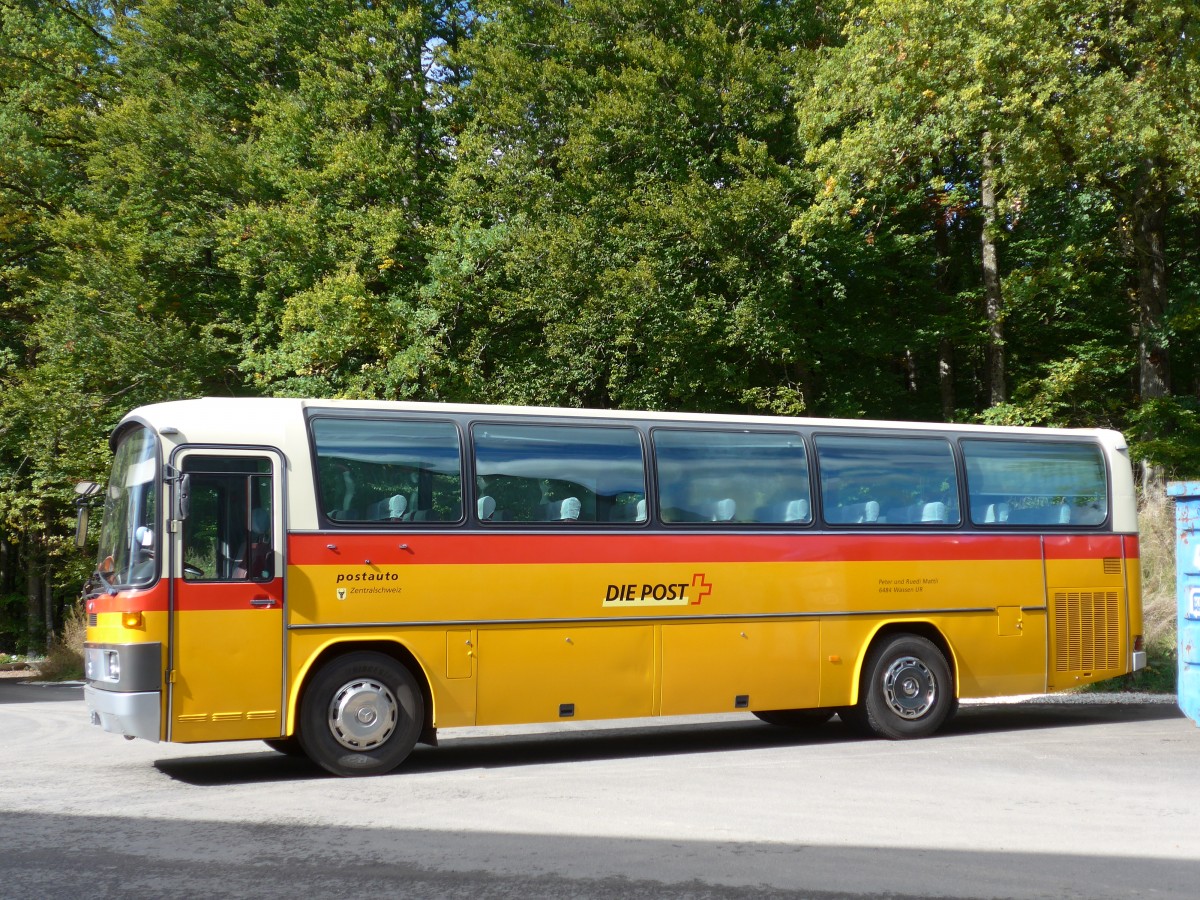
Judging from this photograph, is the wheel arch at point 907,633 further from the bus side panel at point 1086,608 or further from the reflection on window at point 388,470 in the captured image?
the reflection on window at point 388,470

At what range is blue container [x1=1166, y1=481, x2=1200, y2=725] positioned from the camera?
11633 millimetres

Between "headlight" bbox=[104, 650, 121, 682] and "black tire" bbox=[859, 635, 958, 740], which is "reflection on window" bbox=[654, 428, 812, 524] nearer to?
"black tire" bbox=[859, 635, 958, 740]

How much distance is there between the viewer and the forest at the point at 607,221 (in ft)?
82.6

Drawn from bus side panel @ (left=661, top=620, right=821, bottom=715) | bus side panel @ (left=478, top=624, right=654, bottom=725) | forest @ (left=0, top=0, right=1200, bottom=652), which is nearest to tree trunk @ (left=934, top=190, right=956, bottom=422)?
forest @ (left=0, top=0, right=1200, bottom=652)

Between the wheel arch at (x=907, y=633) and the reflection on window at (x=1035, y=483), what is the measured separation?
1245 mm

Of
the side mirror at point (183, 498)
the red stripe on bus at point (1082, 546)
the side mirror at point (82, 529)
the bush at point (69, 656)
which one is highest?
the side mirror at point (183, 498)

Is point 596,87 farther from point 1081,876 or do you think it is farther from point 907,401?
point 1081,876

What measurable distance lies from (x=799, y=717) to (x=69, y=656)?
2075 cm

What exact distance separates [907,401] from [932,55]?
12071mm

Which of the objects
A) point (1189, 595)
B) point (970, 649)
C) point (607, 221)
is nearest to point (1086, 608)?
point (970, 649)

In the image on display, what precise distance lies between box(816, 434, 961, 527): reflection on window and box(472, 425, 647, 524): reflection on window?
2130 mm

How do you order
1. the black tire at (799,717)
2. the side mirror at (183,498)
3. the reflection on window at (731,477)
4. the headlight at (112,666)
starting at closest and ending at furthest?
the headlight at (112,666), the side mirror at (183,498), the reflection on window at (731,477), the black tire at (799,717)

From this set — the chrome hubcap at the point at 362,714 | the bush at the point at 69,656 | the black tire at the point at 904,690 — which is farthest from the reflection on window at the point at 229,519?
the bush at the point at 69,656

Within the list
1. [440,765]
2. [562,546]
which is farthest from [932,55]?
[440,765]
